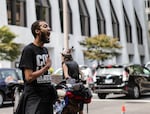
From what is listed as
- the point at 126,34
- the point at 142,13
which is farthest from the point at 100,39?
the point at 142,13

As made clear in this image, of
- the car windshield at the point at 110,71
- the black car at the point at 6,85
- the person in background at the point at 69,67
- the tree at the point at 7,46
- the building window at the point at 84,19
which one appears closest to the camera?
the person in background at the point at 69,67

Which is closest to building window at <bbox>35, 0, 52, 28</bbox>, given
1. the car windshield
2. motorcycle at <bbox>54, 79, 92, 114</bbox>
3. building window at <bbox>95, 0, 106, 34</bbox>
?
building window at <bbox>95, 0, 106, 34</bbox>

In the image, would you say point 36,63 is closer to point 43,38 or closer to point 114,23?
point 43,38

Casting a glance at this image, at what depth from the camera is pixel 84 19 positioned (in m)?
48.2

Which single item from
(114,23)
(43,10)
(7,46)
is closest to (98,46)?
(43,10)

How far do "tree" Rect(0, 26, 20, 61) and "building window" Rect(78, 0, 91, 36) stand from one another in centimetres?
1902

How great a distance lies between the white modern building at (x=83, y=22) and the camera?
38156 millimetres

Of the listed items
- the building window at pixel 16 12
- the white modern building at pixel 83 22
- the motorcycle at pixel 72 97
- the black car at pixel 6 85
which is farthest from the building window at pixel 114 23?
the motorcycle at pixel 72 97

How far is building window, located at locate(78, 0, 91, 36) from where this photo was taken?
47875 millimetres

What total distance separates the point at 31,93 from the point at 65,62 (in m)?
4.67

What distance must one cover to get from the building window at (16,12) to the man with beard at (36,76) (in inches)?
1261

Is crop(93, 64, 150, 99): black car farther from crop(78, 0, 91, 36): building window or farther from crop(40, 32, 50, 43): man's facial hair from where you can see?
crop(78, 0, 91, 36): building window

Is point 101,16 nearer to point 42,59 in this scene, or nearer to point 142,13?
point 142,13

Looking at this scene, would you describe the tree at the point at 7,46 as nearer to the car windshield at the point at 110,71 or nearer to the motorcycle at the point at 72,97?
the car windshield at the point at 110,71
